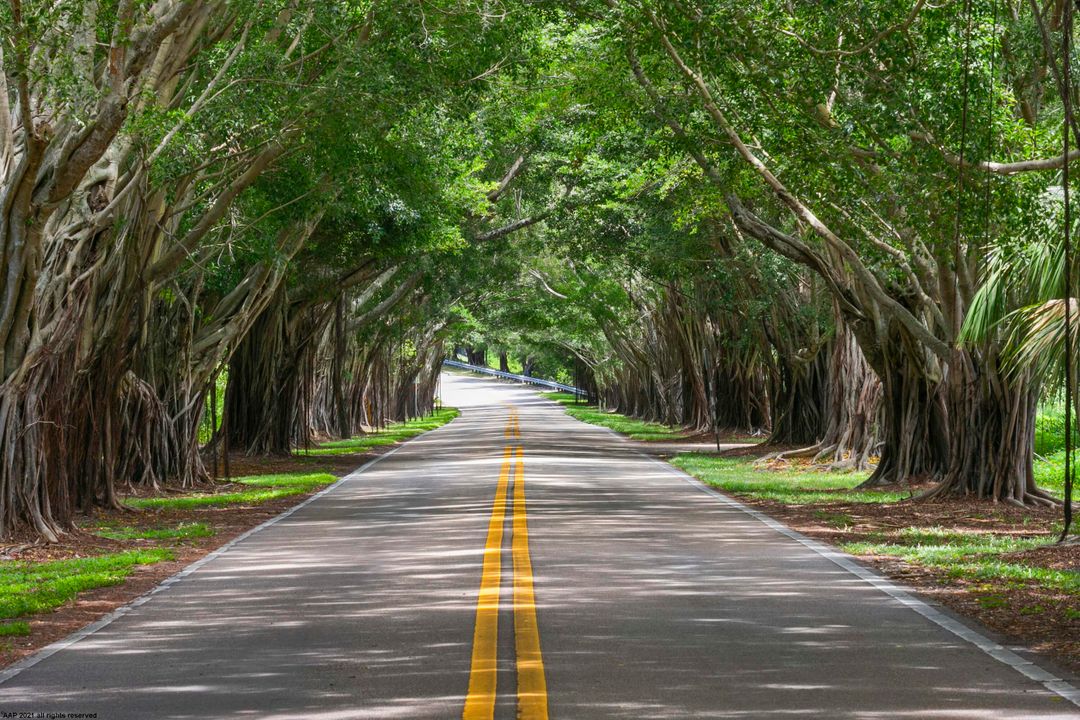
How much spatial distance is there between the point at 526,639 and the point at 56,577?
5683mm

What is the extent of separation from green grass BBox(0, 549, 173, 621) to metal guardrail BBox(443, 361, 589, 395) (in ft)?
338

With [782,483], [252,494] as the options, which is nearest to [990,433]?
[782,483]

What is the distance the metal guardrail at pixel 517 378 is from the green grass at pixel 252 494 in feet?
293

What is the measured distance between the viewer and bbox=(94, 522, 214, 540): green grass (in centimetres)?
1677

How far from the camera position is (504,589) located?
37.0 ft

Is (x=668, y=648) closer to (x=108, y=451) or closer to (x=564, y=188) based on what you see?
(x=108, y=451)

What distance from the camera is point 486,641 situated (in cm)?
888

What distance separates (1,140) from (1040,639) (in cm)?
1116

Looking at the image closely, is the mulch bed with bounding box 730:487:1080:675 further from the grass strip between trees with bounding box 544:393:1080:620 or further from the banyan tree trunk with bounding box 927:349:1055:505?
the banyan tree trunk with bounding box 927:349:1055:505

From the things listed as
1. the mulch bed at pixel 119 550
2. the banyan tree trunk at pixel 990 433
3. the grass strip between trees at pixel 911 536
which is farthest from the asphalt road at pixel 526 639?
the banyan tree trunk at pixel 990 433

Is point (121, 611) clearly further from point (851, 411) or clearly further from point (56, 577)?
point (851, 411)

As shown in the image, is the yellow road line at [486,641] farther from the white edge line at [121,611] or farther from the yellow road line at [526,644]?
the white edge line at [121,611]

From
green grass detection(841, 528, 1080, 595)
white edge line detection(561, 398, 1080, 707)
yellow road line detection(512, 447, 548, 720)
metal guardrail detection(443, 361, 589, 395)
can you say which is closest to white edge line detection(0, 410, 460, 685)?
yellow road line detection(512, 447, 548, 720)

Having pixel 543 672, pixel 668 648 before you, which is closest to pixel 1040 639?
pixel 668 648
